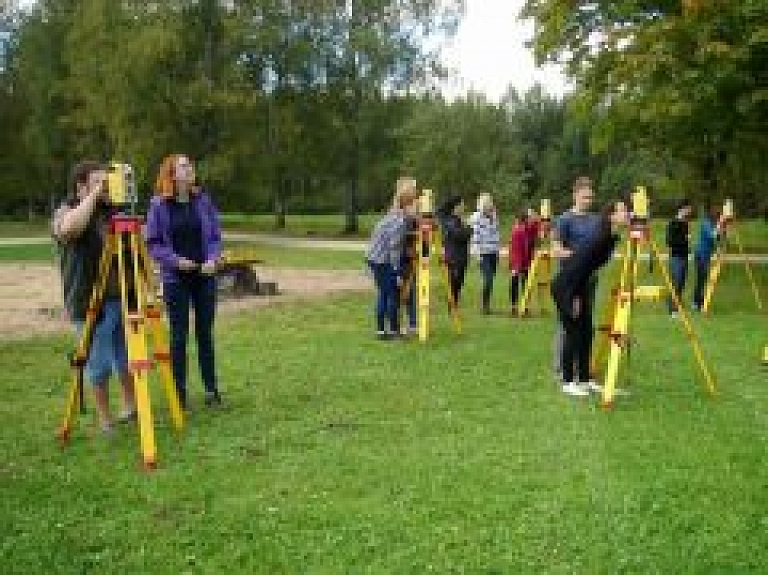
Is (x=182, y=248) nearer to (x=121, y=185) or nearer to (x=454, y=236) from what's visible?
(x=121, y=185)

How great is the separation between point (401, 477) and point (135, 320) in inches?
90.6

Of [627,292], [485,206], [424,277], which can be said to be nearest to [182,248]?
[627,292]

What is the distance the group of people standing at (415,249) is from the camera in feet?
42.2

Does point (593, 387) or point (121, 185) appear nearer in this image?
point (121, 185)

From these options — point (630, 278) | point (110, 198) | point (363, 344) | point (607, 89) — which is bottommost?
point (363, 344)

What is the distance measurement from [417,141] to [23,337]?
3469 cm

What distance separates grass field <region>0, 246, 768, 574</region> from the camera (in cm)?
552

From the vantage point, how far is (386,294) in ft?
42.7

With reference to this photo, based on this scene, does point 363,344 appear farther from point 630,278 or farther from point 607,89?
point 607,89

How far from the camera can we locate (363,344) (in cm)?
1269

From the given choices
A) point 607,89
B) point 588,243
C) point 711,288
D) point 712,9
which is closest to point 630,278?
point 588,243

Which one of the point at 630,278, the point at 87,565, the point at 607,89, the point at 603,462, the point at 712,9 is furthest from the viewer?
the point at 607,89

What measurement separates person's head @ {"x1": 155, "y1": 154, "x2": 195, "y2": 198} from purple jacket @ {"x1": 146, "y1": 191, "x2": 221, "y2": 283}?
0.33ft

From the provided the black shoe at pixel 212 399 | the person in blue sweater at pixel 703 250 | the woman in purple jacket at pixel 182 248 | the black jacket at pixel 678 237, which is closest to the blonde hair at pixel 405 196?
the woman in purple jacket at pixel 182 248
